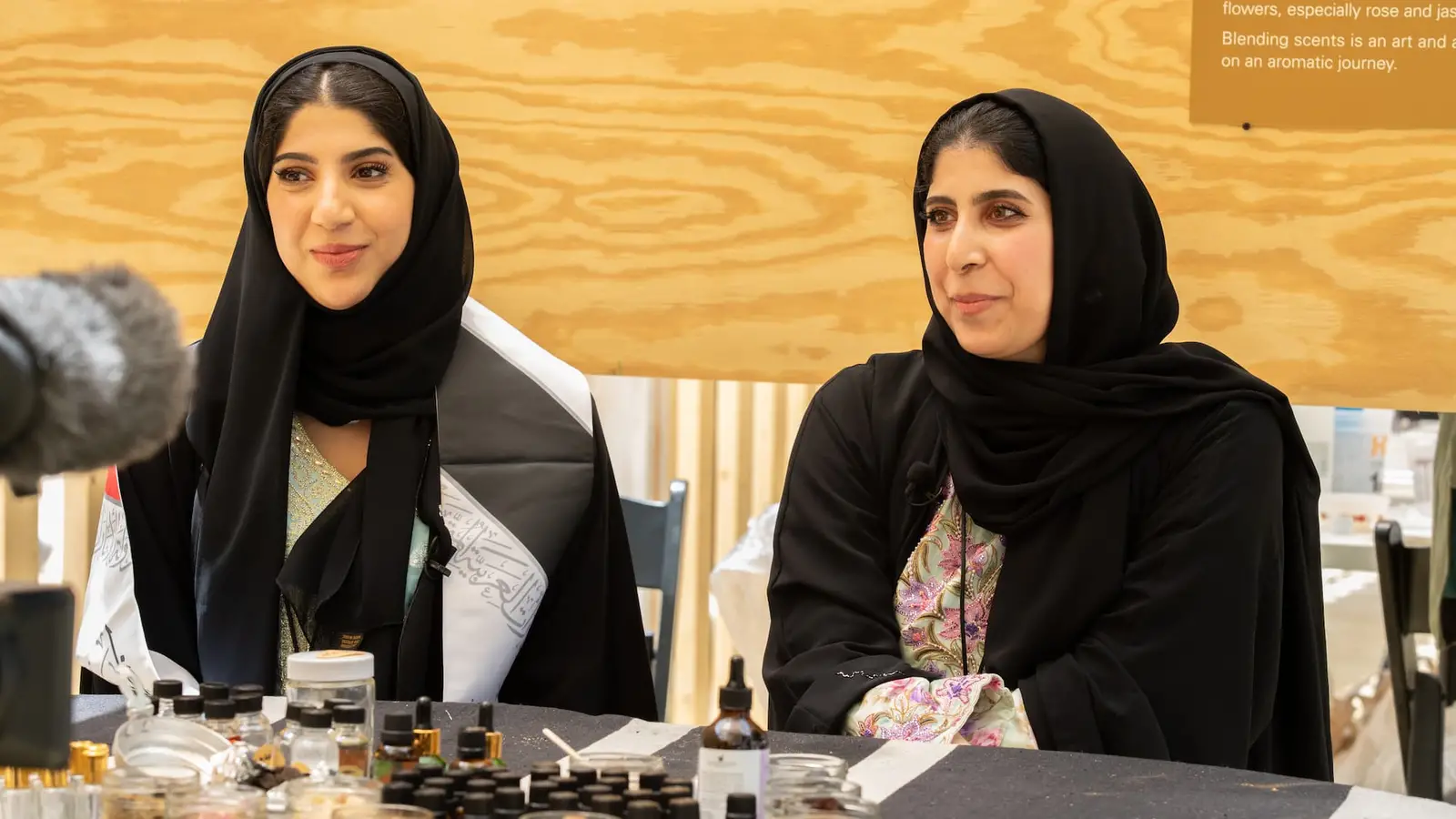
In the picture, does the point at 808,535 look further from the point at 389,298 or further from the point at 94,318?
the point at 94,318

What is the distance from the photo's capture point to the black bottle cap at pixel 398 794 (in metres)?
1.28

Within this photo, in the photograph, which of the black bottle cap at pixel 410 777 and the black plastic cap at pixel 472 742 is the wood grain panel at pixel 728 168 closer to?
the black plastic cap at pixel 472 742

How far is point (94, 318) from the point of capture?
0.94 m

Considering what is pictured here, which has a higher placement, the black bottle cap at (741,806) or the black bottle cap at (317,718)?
the black bottle cap at (317,718)

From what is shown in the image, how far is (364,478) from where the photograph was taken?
7.79 feet

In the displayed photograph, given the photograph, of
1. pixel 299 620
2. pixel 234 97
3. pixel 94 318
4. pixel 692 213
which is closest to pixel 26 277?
pixel 94 318

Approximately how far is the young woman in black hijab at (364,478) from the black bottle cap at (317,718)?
852 mm

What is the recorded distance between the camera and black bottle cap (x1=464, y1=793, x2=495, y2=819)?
4.08ft

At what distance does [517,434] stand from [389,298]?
278 millimetres

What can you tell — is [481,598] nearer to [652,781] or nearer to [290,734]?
[290,734]

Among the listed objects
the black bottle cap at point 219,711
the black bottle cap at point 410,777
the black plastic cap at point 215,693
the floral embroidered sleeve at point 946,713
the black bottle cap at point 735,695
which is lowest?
the floral embroidered sleeve at point 946,713

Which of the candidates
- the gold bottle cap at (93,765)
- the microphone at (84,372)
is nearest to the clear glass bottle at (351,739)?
the gold bottle cap at (93,765)

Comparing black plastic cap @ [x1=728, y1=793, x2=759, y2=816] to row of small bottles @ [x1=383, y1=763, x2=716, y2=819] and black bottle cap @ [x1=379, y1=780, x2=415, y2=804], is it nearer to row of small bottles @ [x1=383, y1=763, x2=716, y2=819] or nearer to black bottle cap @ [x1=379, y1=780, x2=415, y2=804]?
row of small bottles @ [x1=383, y1=763, x2=716, y2=819]

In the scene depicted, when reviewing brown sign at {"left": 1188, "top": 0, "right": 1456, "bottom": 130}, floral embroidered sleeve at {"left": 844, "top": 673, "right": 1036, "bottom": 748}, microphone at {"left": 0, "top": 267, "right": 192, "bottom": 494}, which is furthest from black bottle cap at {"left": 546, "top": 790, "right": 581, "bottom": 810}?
brown sign at {"left": 1188, "top": 0, "right": 1456, "bottom": 130}
